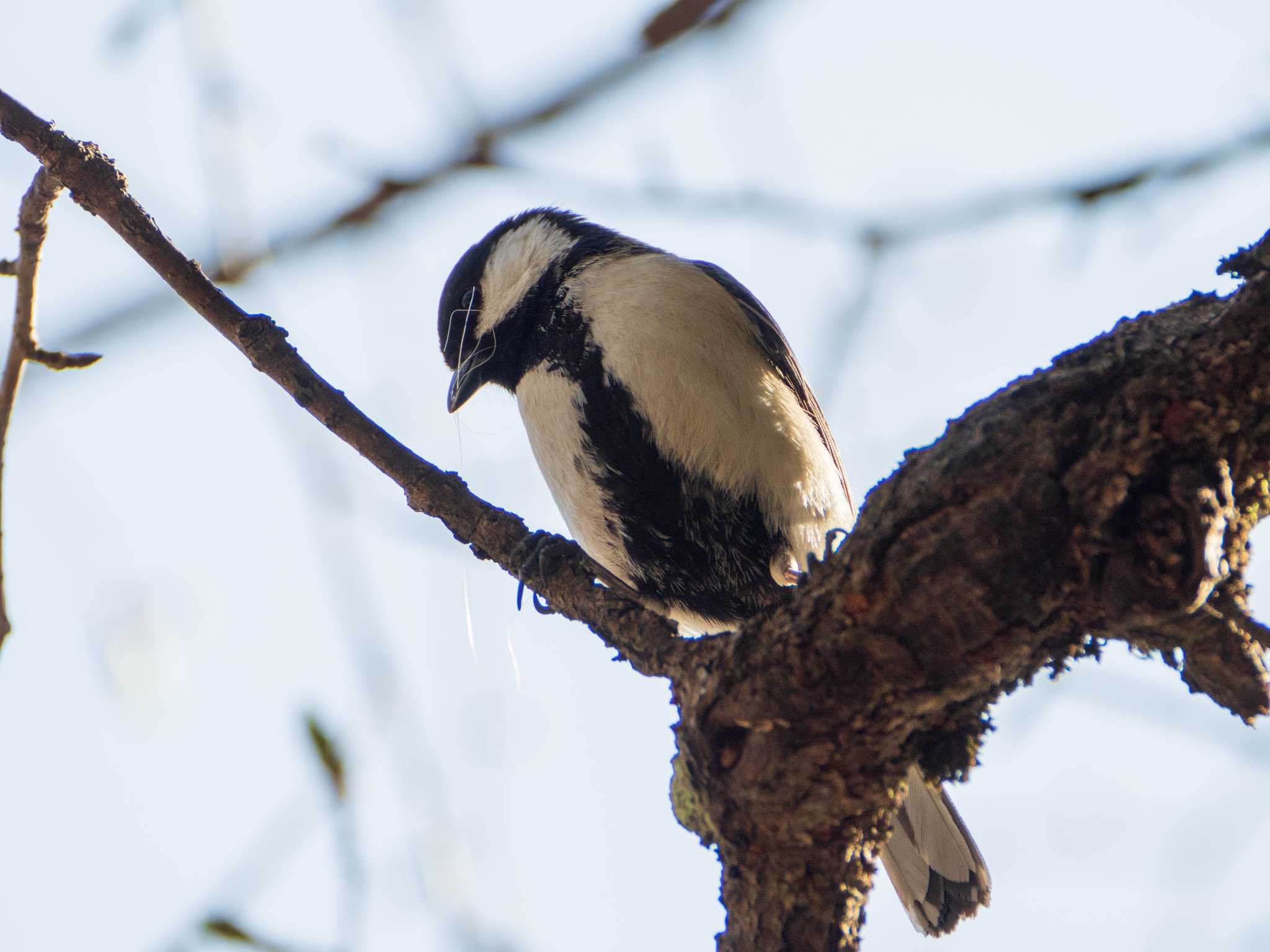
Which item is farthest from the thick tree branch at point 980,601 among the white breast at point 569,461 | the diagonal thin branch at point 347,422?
the white breast at point 569,461

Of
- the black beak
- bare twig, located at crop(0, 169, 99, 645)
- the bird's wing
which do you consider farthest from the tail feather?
bare twig, located at crop(0, 169, 99, 645)

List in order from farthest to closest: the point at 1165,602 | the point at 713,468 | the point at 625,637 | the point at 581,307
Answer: the point at 581,307 < the point at 713,468 < the point at 625,637 < the point at 1165,602

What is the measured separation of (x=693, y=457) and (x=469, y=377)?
0.88 metres

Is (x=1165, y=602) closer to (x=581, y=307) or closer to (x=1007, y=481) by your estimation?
(x=1007, y=481)

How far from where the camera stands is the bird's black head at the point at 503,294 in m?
2.94

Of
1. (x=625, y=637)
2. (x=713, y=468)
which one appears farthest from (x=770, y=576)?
(x=625, y=637)

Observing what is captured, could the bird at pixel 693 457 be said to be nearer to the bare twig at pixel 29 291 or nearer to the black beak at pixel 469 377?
the black beak at pixel 469 377

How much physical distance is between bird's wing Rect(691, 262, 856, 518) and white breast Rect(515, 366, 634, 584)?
543 mm

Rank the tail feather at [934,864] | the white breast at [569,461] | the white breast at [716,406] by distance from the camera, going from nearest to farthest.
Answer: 1. the tail feather at [934,864]
2. the white breast at [716,406]
3. the white breast at [569,461]

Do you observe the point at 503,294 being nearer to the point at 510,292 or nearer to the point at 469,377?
the point at 510,292

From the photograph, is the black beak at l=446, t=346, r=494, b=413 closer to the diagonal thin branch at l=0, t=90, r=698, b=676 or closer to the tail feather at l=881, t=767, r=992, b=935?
the diagonal thin branch at l=0, t=90, r=698, b=676

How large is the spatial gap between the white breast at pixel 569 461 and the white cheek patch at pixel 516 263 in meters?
0.37

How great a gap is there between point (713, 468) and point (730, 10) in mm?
1177

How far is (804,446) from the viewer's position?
2.53 metres
